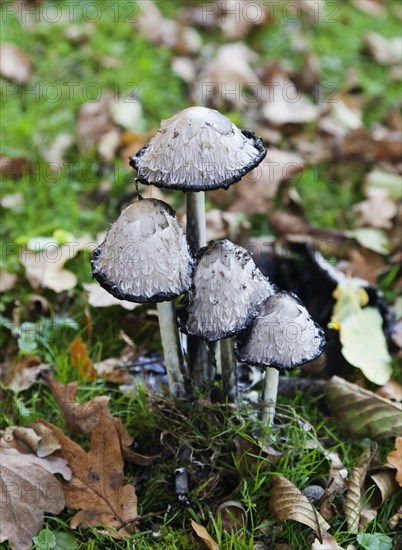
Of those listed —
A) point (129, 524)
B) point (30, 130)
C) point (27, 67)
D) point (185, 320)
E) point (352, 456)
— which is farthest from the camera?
point (27, 67)

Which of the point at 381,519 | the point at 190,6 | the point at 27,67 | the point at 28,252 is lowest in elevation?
the point at 381,519

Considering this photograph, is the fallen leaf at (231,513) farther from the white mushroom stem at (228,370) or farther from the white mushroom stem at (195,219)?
the white mushroom stem at (195,219)

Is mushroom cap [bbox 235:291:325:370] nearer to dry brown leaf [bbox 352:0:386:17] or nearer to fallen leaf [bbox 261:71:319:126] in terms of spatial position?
fallen leaf [bbox 261:71:319:126]

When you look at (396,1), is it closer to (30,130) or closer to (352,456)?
(30,130)

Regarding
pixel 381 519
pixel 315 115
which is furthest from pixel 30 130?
pixel 381 519

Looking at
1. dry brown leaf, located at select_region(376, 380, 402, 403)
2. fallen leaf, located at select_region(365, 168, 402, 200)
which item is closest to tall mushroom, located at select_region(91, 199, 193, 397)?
dry brown leaf, located at select_region(376, 380, 402, 403)
